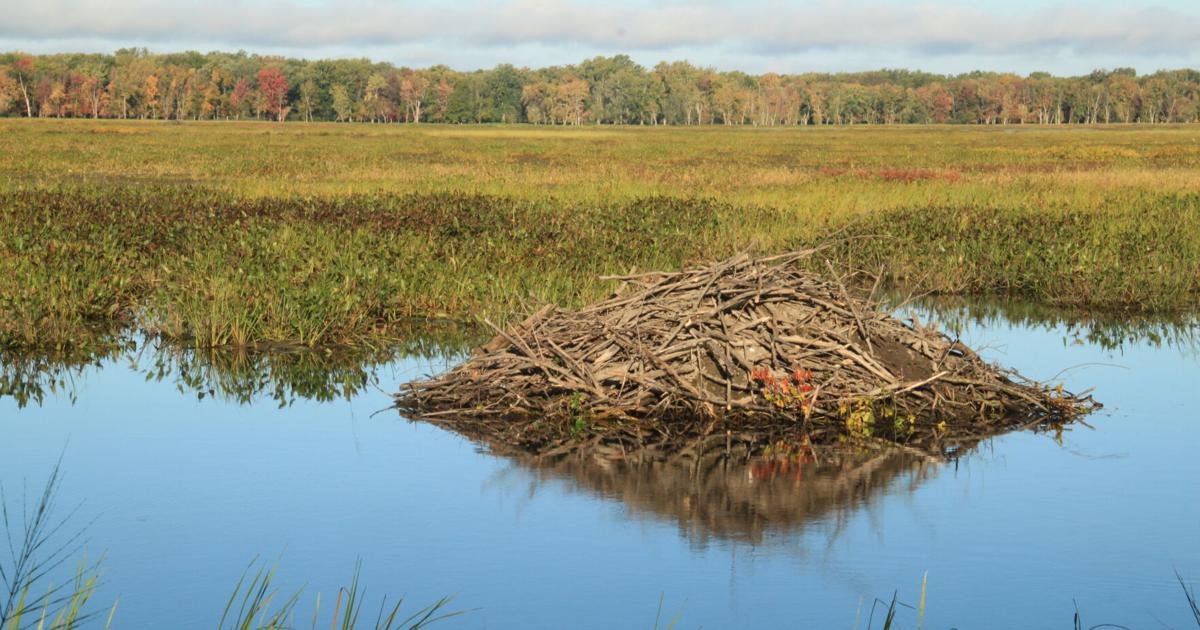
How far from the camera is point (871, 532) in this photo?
26.6ft

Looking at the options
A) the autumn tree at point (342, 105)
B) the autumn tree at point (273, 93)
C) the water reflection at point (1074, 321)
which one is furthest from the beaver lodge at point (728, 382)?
the autumn tree at point (342, 105)

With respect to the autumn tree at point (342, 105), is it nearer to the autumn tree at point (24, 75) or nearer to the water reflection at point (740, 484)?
the autumn tree at point (24, 75)

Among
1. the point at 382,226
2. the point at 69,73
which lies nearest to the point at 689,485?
the point at 382,226

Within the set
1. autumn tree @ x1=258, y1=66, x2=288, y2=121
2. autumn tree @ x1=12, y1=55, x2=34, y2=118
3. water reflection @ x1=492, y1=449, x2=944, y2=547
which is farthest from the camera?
autumn tree @ x1=258, y1=66, x2=288, y2=121

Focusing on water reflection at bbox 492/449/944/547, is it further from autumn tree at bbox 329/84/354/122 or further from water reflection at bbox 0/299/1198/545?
autumn tree at bbox 329/84/354/122

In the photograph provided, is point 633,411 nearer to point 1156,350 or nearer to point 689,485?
point 689,485

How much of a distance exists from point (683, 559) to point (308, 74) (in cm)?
19590

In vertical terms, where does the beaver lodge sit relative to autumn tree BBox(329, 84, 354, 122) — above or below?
above

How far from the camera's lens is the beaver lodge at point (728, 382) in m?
10.6

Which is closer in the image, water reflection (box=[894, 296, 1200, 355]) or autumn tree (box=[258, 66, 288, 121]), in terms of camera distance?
water reflection (box=[894, 296, 1200, 355])

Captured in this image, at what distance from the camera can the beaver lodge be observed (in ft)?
34.9

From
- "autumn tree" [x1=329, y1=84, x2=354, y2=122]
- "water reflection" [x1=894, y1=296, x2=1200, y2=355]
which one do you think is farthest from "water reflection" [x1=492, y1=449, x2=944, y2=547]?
"autumn tree" [x1=329, y1=84, x2=354, y2=122]

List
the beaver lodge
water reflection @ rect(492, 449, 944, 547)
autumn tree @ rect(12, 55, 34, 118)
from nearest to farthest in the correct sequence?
water reflection @ rect(492, 449, 944, 547) → the beaver lodge → autumn tree @ rect(12, 55, 34, 118)

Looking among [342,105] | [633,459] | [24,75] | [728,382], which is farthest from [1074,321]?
[24,75]
